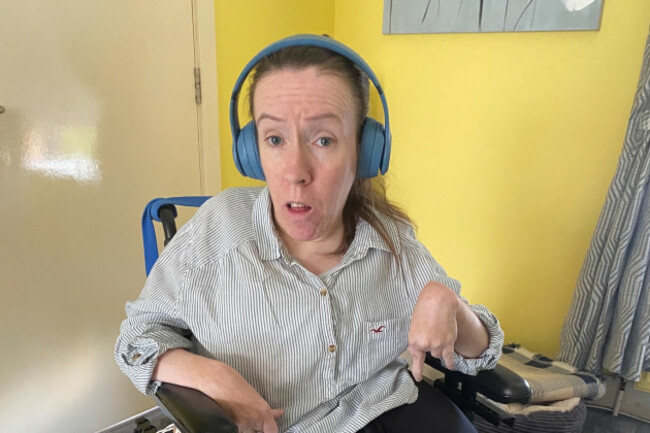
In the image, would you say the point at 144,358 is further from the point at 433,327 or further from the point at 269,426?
the point at 433,327

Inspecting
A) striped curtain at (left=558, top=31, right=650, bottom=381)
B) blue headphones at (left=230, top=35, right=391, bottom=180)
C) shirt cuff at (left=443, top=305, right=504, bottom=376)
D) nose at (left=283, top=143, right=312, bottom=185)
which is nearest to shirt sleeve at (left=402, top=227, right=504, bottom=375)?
shirt cuff at (left=443, top=305, right=504, bottom=376)

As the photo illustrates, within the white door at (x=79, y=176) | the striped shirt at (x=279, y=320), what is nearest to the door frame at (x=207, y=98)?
the white door at (x=79, y=176)

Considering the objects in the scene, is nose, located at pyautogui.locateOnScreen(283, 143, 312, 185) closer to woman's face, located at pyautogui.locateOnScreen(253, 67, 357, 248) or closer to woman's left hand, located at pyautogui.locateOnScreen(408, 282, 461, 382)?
woman's face, located at pyautogui.locateOnScreen(253, 67, 357, 248)

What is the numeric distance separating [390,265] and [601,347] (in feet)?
3.73

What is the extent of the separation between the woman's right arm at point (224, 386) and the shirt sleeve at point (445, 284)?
38 cm

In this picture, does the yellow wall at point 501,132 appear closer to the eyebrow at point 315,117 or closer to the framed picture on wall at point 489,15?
the framed picture on wall at point 489,15

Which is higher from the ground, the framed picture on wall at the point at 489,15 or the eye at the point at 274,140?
the framed picture on wall at the point at 489,15

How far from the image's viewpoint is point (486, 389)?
87cm

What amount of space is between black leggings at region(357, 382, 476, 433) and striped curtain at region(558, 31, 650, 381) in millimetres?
946

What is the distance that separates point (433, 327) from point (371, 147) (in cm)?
35

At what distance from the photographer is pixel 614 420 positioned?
1781 millimetres

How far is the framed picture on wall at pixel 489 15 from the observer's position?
1.53m

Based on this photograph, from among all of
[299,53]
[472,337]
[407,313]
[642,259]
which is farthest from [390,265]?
[642,259]

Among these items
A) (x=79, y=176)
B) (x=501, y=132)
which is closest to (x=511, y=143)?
(x=501, y=132)
